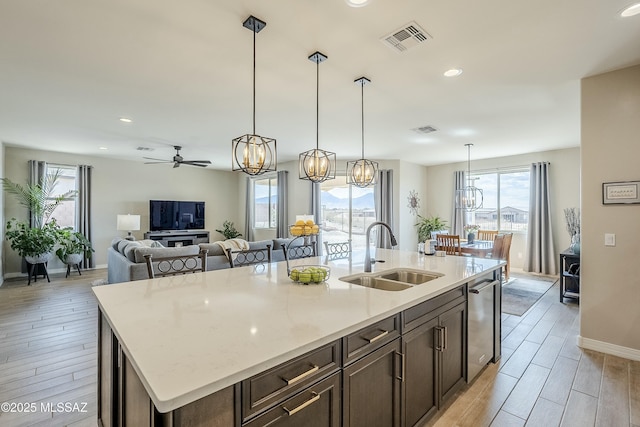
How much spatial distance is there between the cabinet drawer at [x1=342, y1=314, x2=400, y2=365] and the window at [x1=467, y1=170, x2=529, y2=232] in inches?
271

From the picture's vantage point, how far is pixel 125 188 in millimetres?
7555

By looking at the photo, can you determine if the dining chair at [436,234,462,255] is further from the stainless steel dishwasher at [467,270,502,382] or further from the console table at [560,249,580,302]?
the stainless steel dishwasher at [467,270,502,382]

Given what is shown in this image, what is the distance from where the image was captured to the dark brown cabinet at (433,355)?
5.60 ft

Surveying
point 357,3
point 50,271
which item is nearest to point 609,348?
point 357,3

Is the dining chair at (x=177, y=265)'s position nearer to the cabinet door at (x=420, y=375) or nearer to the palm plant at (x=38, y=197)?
the cabinet door at (x=420, y=375)

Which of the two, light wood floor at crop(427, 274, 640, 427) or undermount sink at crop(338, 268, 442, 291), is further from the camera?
undermount sink at crop(338, 268, 442, 291)

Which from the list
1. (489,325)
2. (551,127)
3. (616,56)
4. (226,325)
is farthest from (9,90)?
(551,127)

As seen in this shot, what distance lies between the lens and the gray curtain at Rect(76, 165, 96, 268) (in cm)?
683

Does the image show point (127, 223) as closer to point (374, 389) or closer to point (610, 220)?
point (374, 389)

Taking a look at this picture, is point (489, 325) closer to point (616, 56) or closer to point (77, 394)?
point (616, 56)

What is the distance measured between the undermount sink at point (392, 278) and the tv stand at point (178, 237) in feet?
22.3

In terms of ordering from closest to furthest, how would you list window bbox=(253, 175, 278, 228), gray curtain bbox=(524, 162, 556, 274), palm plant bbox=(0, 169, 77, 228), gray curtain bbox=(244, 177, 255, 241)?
palm plant bbox=(0, 169, 77, 228)
gray curtain bbox=(524, 162, 556, 274)
window bbox=(253, 175, 278, 228)
gray curtain bbox=(244, 177, 255, 241)

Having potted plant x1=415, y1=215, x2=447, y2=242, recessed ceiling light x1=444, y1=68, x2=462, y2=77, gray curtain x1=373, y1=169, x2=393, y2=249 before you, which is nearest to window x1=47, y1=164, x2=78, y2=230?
gray curtain x1=373, y1=169, x2=393, y2=249

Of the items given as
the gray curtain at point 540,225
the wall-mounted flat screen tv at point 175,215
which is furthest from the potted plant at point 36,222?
the gray curtain at point 540,225
